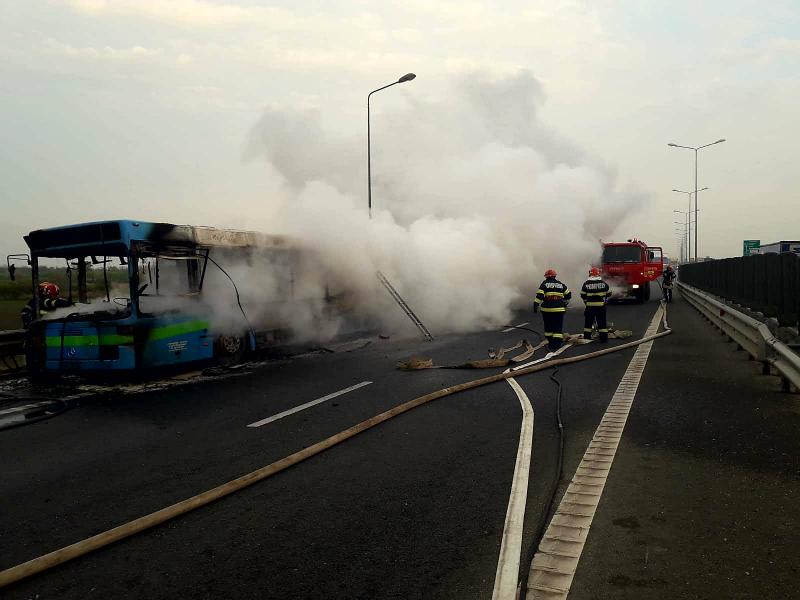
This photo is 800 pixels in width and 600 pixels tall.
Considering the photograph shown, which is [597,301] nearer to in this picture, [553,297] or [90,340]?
[553,297]

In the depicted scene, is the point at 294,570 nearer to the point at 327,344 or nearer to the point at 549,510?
the point at 549,510

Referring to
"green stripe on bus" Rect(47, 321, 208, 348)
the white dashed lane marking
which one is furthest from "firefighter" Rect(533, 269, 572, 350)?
"green stripe on bus" Rect(47, 321, 208, 348)

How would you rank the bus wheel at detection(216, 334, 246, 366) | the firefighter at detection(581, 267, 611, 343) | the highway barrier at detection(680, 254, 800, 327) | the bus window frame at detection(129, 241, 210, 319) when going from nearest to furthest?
the bus window frame at detection(129, 241, 210, 319) → the highway barrier at detection(680, 254, 800, 327) → the bus wheel at detection(216, 334, 246, 366) → the firefighter at detection(581, 267, 611, 343)

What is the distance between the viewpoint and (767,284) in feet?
A: 39.7

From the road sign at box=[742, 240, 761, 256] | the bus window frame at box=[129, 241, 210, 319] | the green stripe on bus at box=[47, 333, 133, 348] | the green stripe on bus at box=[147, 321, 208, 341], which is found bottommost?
the green stripe on bus at box=[47, 333, 133, 348]

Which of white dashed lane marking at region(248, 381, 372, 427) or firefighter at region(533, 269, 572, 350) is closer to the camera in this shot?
white dashed lane marking at region(248, 381, 372, 427)

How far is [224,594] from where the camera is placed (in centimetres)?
302

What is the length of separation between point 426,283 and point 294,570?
13.1 meters

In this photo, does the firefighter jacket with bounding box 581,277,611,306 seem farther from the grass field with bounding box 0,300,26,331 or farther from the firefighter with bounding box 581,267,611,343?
the grass field with bounding box 0,300,26,331

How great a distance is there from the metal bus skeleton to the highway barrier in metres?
9.83

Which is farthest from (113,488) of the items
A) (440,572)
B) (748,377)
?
(748,377)

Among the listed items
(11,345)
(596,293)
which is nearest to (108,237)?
(11,345)

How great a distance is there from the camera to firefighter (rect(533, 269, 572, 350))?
12.1 metres

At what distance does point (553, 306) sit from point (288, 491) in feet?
28.6
